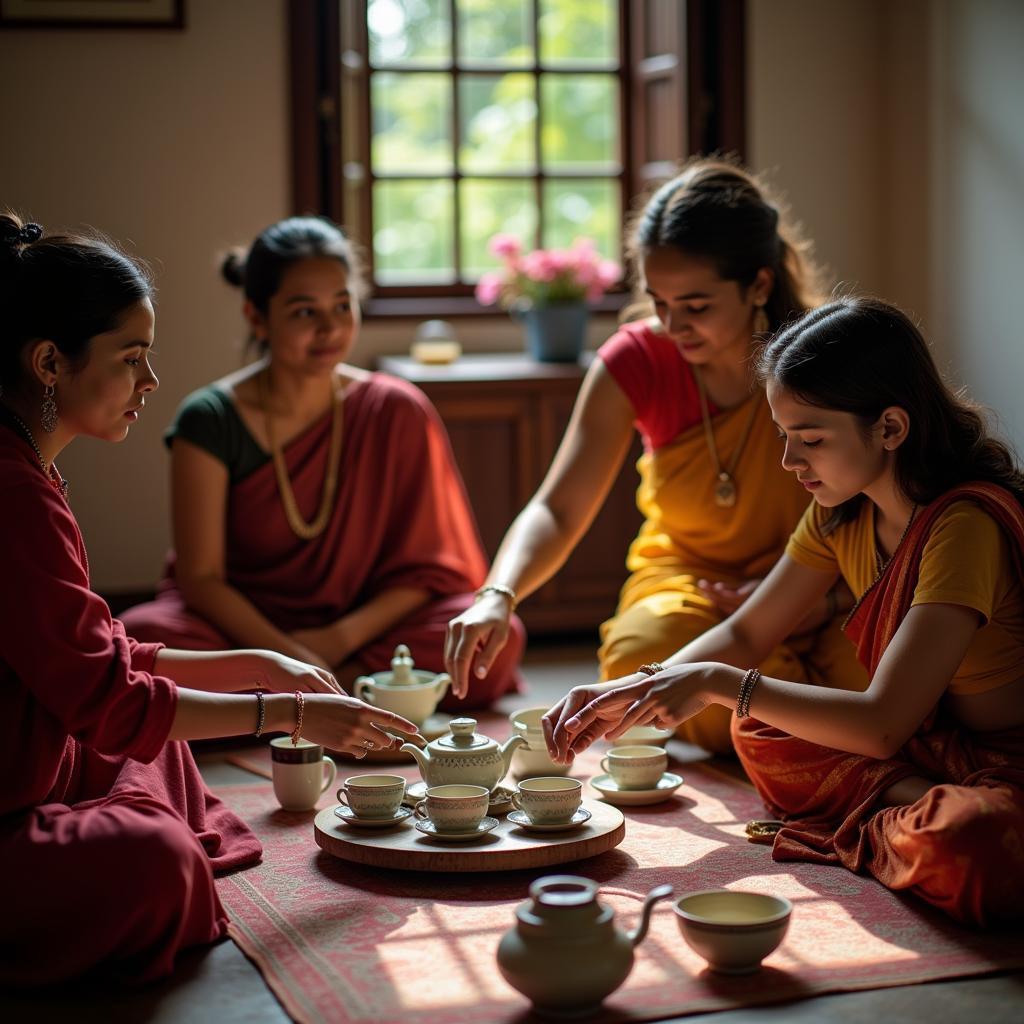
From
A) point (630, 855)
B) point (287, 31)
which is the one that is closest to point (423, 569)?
point (630, 855)

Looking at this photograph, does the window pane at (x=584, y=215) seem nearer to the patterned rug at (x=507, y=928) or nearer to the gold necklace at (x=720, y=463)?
the gold necklace at (x=720, y=463)

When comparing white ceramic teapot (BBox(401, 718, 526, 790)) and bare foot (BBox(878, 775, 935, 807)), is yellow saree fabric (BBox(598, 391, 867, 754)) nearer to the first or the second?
bare foot (BBox(878, 775, 935, 807))

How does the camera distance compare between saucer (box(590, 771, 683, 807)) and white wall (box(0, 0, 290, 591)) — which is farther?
white wall (box(0, 0, 290, 591))

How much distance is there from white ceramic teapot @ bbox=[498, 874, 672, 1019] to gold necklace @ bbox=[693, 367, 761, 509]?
5.21ft

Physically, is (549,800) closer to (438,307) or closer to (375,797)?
(375,797)

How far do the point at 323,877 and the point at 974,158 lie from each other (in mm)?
3336

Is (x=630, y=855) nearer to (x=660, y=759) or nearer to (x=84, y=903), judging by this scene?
(x=660, y=759)

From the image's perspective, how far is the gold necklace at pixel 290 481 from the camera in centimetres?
381

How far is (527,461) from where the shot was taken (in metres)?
4.79

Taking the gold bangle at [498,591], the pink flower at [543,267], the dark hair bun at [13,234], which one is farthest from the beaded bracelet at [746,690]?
the pink flower at [543,267]

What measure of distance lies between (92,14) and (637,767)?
3180mm

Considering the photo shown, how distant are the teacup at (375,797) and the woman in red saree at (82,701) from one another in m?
0.23

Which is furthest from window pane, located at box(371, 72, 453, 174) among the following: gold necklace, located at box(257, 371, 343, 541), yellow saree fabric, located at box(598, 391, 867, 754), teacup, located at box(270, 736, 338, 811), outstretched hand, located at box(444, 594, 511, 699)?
teacup, located at box(270, 736, 338, 811)

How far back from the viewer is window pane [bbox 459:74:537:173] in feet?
17.4
